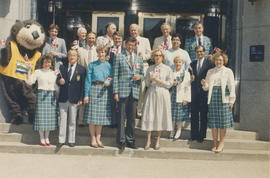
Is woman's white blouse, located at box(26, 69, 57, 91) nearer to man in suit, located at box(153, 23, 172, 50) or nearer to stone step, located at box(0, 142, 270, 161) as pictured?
stone step, located at box(0, 142, 270, 161)

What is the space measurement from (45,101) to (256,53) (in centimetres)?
436

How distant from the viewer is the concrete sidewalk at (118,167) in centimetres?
485

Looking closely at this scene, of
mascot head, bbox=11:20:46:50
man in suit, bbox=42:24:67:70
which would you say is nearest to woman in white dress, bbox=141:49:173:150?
man in suit, bbox=42:24:67:70

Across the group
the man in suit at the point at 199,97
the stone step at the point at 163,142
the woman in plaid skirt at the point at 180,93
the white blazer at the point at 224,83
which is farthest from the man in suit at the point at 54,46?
the white blazer at the point at 224,83

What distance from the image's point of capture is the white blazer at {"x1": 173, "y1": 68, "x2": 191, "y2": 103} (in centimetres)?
641

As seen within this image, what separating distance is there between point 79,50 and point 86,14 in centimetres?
347

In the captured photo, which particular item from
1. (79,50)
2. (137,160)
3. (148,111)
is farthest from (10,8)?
(137,160)

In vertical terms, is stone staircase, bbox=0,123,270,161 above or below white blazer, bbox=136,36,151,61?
below

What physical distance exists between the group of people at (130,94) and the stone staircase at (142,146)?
140mm

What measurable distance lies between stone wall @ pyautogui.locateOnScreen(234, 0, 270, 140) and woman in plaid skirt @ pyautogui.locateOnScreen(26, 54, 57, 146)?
3.92 meters

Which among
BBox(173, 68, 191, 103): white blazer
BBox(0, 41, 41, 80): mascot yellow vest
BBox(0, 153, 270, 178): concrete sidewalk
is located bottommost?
BBox(0, 153, 270, 178): concrete sidewalk

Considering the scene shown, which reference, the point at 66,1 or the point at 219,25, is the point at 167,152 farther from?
the point at 66,1

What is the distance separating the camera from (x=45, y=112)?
6.21m

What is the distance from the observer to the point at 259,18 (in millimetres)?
7312
